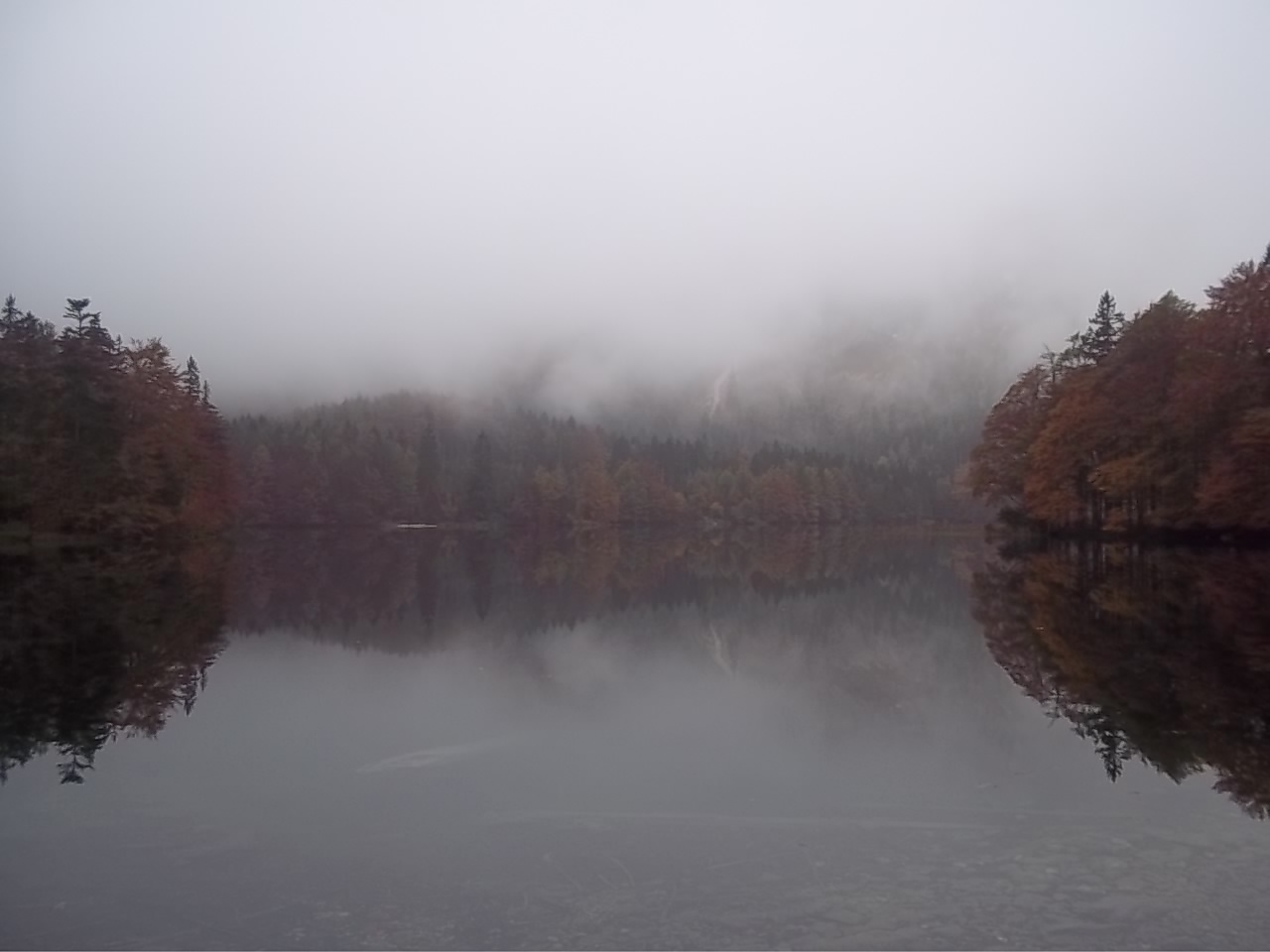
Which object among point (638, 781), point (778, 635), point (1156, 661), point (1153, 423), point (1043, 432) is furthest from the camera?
point (1043, 432)

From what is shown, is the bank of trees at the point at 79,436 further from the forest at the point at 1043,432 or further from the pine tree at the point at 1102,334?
the pine tree at the point at 1102,334

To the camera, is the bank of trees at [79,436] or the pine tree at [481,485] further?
the pine tree at [481,485]

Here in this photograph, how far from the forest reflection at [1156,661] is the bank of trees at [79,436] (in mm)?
46257

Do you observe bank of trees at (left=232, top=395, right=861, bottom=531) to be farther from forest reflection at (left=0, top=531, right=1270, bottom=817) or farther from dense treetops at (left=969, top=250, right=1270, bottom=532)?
forest reflection at (left=0, top=531, right=1270, bottom=817)

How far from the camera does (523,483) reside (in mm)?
138000

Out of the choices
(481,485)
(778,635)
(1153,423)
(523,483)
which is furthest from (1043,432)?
(481,485)

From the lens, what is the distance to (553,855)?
8984mm

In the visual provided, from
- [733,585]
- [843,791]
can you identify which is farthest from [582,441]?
[843,791]

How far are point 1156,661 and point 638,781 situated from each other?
10892 millimetres

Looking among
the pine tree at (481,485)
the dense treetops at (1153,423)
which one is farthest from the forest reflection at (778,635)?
the pine tree at (481,485)

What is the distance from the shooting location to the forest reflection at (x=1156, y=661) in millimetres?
11992

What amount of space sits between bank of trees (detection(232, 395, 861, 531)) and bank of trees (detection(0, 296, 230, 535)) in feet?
159

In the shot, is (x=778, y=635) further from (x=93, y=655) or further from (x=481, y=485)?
(x=481, y=485)

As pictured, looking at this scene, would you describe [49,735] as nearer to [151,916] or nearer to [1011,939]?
[151,916]
